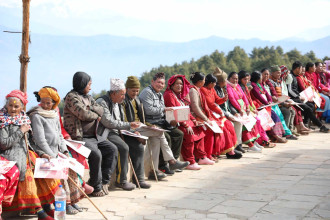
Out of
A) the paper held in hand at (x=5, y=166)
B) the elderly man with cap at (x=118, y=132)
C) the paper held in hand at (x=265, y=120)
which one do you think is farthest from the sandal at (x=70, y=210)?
the paper held in hand at (x=265, y=120)

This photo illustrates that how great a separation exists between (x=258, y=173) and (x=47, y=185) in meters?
3.73

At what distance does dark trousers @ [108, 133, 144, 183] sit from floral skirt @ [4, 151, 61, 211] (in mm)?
1487

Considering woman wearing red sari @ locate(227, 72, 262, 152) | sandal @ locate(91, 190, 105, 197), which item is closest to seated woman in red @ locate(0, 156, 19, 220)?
sandal @ locate(91, 190, 105, 197)

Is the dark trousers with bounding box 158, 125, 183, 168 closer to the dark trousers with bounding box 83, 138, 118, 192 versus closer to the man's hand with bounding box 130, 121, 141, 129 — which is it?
the man's hand with bounding box 130, 121, 141, 129

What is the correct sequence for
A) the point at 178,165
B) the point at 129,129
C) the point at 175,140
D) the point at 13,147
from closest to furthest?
the point at 13,147
the point at 129,129
the point at 178,165
the point at 175,140

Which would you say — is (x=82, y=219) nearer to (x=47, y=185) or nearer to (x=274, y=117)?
(x=47, y=185)

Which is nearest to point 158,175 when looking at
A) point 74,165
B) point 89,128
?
point 89,128

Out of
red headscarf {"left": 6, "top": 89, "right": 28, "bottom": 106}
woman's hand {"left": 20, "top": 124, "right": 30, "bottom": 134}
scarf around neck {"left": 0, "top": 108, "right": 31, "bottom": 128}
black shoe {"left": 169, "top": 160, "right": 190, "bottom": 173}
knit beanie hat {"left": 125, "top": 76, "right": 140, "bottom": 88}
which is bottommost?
black shoe {"left": 169, "top": 160, "right": 190, "bottom": 173}

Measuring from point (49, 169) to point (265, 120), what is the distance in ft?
20.3

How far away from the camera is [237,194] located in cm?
681

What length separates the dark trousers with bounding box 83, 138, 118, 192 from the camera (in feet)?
21.4

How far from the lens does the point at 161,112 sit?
26.4ft

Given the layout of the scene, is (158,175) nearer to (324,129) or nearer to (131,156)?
(131,156)

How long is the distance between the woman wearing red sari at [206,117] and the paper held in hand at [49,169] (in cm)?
367
